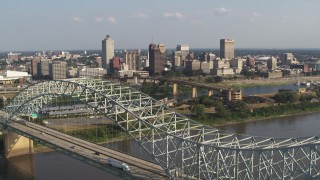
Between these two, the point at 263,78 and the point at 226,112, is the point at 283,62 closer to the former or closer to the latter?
the point at 263,78

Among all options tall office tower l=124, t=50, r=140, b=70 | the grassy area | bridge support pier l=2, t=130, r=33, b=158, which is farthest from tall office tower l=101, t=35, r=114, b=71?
bridge support pier l=2, t=130, r=33, b=158

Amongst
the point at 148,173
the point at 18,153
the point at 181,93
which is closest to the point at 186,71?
the point at 181,93

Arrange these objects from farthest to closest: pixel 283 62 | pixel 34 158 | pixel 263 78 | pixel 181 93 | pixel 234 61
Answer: pixel 283 62, pixel 234 61, pixel 263 78, pixel 181 93, pixel 34 158

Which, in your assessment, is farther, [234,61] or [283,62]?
[283,62]

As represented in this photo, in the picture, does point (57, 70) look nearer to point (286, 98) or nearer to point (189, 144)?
point (286, 98)

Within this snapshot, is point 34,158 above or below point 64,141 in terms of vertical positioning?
below

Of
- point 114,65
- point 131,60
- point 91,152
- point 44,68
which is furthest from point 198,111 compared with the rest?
point 131,60

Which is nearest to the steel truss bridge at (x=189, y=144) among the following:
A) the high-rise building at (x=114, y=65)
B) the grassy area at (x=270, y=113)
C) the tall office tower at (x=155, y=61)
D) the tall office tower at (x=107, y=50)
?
the grassy area at (x=270, y=113)
